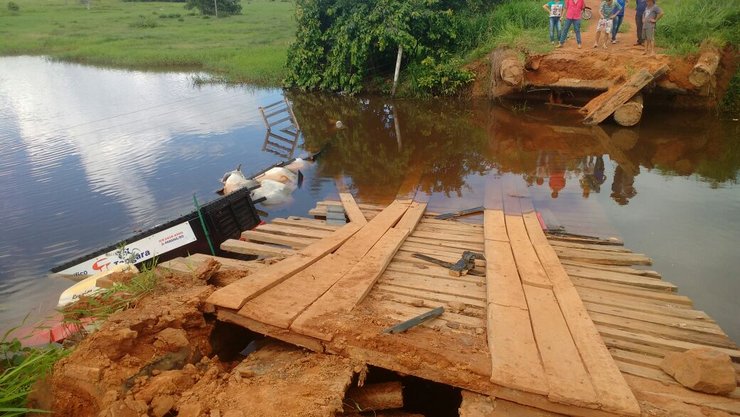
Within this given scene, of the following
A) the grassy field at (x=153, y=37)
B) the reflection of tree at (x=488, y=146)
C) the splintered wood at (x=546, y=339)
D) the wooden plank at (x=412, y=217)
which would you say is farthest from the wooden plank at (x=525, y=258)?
the grassy field at (x=153, y=37)

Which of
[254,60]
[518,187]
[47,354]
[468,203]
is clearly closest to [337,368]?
[47,354]

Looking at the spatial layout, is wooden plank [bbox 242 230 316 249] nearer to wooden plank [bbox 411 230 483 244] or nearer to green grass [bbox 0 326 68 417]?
wooden plank [bbox 411 230 483 244]

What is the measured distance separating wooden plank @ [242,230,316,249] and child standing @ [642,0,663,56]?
464 inches

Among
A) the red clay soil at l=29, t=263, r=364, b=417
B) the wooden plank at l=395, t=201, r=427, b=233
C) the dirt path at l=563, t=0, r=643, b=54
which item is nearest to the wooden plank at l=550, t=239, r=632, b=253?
the wooden plank at l=395, t=201, r=427, b=233

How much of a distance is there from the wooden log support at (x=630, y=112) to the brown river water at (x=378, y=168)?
27 centimetres

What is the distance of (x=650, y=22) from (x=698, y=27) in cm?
237

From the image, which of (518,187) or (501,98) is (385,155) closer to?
(518,187)

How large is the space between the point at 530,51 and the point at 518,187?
758cm

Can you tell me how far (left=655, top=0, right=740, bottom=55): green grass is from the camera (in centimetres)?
1283

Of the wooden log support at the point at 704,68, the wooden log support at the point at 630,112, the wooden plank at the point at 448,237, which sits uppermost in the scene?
the wooden log support at the point at 704,68

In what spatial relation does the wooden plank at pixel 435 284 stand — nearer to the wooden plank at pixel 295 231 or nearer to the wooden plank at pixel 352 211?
the wooden plank at pixel 352 211

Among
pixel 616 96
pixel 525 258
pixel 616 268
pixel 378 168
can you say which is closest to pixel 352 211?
pixel 525 258

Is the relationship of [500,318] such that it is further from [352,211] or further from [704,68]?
[704,68]

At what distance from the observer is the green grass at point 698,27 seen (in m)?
12.8
